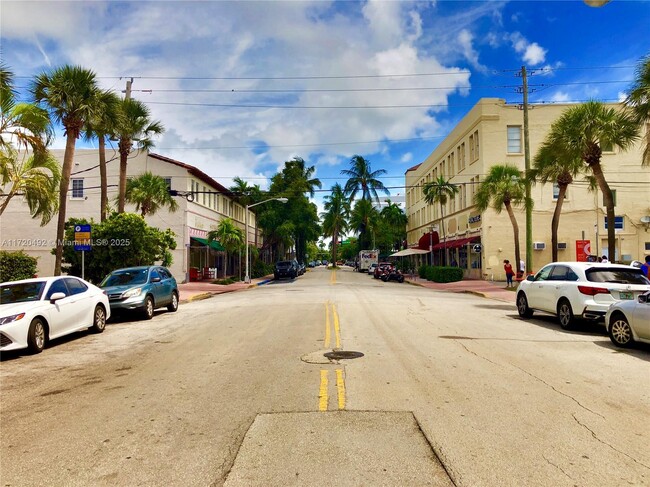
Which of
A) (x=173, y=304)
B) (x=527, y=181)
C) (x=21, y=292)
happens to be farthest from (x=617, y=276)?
(x=527, y=181)

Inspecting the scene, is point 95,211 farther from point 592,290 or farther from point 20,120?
point 592,290

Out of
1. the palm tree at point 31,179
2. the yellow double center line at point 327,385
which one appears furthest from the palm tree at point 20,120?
the yellow double center line at point 327,385

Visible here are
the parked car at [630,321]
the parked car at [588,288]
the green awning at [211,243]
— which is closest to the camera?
the parked car at [630,321]

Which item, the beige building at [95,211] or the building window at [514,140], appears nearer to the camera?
the beige building at [95,211]

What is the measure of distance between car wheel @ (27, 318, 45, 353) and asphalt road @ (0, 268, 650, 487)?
267mm

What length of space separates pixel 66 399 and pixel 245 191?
44283 millimetres

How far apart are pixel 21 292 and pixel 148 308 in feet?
15.7

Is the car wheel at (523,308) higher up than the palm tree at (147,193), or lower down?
lower down

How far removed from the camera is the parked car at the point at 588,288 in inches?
456

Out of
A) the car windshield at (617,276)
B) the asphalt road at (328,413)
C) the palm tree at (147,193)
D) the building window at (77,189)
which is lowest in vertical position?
the asphalt road at (328,413)

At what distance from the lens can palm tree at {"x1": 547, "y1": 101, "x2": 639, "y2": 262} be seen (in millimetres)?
17875

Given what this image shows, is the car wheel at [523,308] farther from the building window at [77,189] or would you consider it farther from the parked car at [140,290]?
the building window at [77,189]

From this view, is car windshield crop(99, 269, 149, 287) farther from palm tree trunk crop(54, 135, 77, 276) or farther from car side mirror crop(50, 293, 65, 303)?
car side mirror crop(50, 293, 65, 303)

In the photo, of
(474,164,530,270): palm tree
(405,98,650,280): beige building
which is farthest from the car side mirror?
(405,98,650,280): beige building
